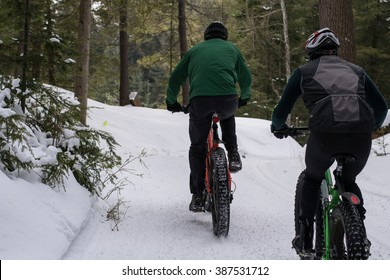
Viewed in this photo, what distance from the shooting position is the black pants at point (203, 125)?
15.8ft

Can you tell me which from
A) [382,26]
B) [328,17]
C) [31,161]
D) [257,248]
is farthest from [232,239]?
[382,26]

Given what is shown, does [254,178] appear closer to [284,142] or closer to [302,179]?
[302,179]

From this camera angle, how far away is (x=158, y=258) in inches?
152

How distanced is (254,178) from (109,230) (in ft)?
18.1

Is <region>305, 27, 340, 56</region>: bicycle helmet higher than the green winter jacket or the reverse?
higher

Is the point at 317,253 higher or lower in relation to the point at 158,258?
higher

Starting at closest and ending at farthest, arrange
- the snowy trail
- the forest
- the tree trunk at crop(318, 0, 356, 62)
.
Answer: the snowy trail
the tree trunk at crop(318, 0, 356, 62)
the forest

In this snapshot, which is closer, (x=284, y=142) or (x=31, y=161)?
(x=31, y=161)

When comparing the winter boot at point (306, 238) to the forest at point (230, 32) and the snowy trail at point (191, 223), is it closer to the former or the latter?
the snowy trail at point (191, 223)

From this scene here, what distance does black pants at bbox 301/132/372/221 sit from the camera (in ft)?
9.88

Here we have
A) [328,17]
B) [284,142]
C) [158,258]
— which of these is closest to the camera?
[158,258]

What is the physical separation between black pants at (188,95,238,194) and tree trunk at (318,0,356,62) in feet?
15.0

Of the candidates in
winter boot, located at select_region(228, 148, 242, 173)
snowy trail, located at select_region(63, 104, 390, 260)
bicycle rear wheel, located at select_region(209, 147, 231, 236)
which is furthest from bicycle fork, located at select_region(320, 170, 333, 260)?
winter boot, located at select_region(228, 148, 242, 173)

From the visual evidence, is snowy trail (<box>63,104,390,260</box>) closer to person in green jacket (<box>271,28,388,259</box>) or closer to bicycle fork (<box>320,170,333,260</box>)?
bicycle fork (<box>320,170,333,260</box>)
